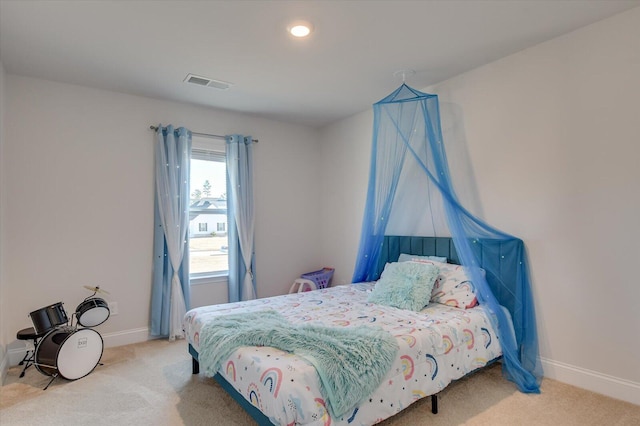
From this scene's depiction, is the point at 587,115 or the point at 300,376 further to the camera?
the point at 587,115

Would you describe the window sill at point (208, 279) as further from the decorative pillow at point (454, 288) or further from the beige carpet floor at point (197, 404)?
the decorative pillow at point (454, 288)

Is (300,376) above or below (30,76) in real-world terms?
below

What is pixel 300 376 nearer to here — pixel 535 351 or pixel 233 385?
pixel 233 385

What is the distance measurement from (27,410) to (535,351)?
3.55 metres

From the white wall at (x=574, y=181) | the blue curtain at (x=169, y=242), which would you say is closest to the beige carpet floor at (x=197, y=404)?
the white wall at (x=574, y=181)

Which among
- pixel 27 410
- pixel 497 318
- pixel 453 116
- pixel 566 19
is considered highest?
pixel 566 19

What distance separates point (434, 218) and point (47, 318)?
3.40 metres

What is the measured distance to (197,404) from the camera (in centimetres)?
227

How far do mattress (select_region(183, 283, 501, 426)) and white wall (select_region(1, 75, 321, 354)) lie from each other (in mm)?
1307

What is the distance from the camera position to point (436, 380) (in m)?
2.07

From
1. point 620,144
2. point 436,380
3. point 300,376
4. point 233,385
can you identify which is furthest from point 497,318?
point 233,385

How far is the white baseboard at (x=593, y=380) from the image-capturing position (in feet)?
7.18

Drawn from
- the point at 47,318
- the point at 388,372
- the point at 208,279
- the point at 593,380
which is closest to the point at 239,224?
the point at 208,279

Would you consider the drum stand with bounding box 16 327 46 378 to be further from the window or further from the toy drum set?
the window
